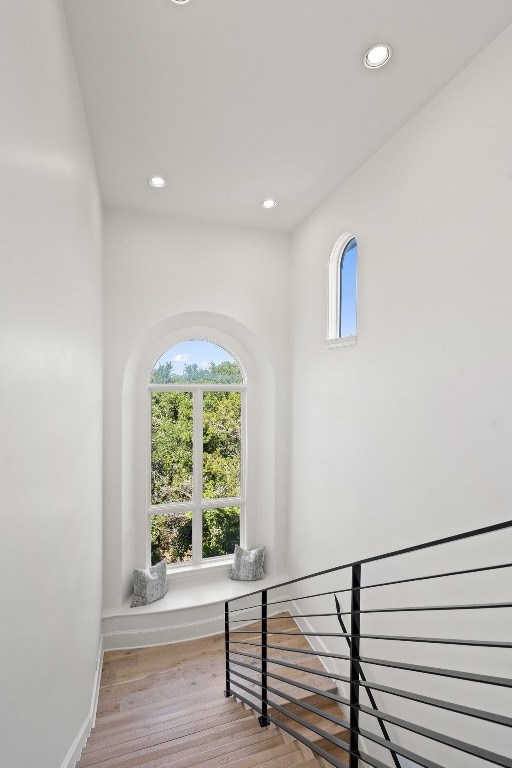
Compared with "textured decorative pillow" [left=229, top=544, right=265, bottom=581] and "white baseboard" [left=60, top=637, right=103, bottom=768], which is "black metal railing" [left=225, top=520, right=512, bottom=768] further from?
"textured decorative pillow" [left=229, top=544, right=265, bottom=581]

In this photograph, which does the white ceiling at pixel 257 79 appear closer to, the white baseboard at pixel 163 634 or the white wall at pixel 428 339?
the white wall at pixel 428 339

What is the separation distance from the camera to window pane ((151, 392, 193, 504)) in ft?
15.0

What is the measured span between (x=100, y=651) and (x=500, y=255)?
4.45m

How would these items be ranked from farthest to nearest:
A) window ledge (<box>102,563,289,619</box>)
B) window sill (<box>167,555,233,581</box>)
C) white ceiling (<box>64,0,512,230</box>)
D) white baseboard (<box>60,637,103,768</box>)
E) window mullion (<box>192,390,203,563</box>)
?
window mullion (<box>192,390,203,563</box>), window sill (<box>167,555,233,581</box>), window ledge (<box>102,563,289,619</box>), white baseboard (<box>60,637,103,768</box>), white ceiling (<box>64,0,512,230</box>)

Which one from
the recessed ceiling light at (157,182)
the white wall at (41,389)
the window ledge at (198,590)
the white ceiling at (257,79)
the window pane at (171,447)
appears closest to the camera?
the white wall at (41,389)

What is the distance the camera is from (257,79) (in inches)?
90.1

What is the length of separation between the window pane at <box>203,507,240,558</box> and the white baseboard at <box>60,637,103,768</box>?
5.12 feet

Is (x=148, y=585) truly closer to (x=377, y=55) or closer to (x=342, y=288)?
(x=342, y=288)

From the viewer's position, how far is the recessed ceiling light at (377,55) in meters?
2.06

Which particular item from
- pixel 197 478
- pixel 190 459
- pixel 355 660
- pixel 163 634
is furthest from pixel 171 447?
pixel 355 660

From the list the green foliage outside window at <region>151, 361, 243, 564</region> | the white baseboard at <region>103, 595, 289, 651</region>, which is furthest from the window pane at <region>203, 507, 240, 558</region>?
the white baseboard at <region>103, 595, 289, 651</region>

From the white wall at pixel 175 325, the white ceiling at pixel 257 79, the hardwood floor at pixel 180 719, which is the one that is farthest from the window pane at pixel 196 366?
the hardwood floor at pixel 180 719

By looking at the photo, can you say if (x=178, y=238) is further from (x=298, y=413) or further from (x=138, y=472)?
(x=138, y=472)

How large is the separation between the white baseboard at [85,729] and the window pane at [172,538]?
43.9 inches
